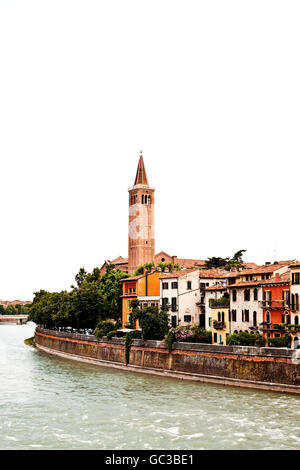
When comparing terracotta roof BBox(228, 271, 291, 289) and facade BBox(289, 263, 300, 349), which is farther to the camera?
terracotta roof BBox(228, 271, 291, 289)

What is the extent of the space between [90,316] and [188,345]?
31576 mm

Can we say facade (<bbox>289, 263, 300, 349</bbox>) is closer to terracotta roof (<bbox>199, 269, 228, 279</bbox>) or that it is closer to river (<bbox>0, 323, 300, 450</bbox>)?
river (<bbox>0, 323, 300, 450</bbox>)

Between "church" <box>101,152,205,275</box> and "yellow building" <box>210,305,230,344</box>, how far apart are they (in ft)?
216

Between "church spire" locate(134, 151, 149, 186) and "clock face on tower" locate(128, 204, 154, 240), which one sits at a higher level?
"church spire" locate(134, 151, 149, 186)

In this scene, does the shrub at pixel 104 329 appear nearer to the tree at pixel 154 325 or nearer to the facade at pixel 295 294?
the tree at pixel 154 325

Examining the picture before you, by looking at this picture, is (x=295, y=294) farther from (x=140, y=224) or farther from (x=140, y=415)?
(x=140, y=224)

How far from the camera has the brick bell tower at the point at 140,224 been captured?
398 feet

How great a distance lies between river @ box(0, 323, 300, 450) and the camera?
26328mm

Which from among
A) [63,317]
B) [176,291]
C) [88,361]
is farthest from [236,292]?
[63,317]

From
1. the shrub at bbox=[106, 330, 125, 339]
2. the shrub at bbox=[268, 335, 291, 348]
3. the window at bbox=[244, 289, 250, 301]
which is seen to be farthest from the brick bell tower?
A: the shrub at bbox=[268, 335, 291, 348]

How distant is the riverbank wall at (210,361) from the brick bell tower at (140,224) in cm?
5725

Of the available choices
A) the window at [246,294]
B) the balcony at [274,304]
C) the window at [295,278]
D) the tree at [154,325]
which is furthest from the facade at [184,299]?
the window at [295,278]
